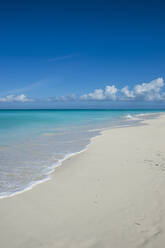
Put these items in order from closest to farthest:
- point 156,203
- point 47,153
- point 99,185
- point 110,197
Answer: point 156,203
point 110,197
point 99,185
point 47,153

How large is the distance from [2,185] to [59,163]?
8.48 feet

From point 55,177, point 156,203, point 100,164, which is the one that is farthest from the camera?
point 100,164

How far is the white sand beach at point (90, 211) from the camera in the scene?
9.66 ft

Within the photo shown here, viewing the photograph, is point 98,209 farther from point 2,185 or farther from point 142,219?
point 2,185

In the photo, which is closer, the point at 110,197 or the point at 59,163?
the point at 110,197

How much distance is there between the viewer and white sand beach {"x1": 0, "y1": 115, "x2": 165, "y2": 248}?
294 cm

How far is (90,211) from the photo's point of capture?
374 centimetres

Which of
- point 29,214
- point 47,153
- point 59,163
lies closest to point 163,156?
point 59,163

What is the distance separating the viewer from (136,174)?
19.0 feet

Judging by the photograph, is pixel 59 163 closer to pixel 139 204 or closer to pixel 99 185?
pixel 99 185

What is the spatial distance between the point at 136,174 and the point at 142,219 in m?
2.48

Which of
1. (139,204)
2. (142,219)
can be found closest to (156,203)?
(139,204)

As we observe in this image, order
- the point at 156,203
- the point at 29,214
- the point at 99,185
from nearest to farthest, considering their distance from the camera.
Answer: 1. the point at 29,214
2. the point at 156,203
3. the point at 99,185

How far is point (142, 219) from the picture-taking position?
3418 mm
